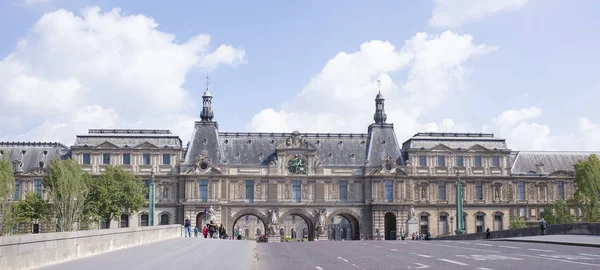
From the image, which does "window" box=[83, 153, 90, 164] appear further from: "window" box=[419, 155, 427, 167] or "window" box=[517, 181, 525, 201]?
"window" box=[517, 181, 525, 201]

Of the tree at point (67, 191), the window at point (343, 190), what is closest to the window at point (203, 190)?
the tree at point (67, 191)

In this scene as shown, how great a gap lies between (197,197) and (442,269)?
233ft

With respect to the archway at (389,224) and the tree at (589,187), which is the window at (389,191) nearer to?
the archway at (389,224)

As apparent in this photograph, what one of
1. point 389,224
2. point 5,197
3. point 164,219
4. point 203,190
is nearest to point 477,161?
point 389,224

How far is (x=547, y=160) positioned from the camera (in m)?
102

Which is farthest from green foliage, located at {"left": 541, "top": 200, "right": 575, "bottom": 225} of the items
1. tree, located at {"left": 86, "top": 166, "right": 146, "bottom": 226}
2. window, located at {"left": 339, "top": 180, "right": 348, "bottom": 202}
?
tree, located at {"left": 86, "top": 166, "right": 146, "bottom": 226}

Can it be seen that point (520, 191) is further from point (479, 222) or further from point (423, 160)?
point (423, 160)

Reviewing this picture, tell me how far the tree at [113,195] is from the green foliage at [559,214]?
4852 cm

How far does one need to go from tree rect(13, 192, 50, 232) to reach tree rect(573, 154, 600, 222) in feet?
203

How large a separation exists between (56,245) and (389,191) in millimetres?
73638

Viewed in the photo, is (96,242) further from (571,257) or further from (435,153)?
(435,153)

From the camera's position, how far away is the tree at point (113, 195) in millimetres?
84688

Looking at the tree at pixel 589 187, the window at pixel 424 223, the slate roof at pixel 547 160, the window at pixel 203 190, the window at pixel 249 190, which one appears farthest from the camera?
the slate roof at pixel 547 160

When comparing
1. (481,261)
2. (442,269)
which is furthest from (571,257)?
(442,269)
